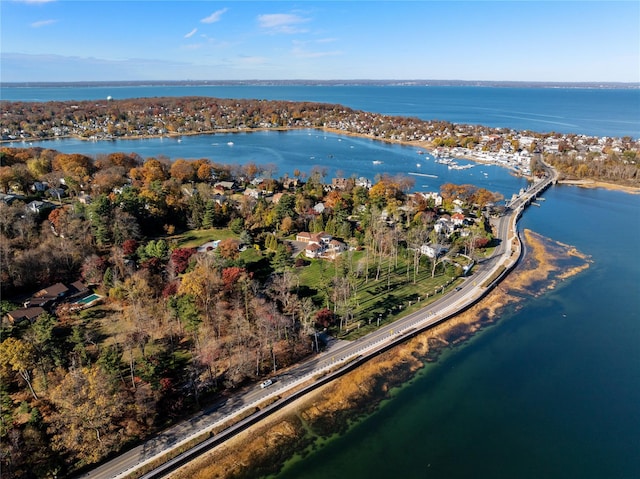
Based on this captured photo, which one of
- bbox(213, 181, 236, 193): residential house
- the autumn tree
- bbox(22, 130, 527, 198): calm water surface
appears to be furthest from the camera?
bbox(22, 130, 527, 198): calm water surface

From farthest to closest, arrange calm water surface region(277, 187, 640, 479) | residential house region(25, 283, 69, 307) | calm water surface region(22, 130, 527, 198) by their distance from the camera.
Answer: calm water surface region(22, 130, 527, 198), residential house region(25, 283, 69, 307), calm water surface region(277, 187, 640, 479)

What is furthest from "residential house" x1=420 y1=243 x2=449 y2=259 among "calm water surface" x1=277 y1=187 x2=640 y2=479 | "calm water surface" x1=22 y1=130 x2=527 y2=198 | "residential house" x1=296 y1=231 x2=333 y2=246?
"calm water surface" x1=22 y1=130 x2=527 y2=198

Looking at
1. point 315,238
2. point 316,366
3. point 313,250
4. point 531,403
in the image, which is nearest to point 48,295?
point 316,366

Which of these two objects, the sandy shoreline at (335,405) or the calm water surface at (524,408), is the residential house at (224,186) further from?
the calm water surface at (524,408)

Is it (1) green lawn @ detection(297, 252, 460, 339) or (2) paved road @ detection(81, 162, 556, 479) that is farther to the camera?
(1) green lawn @ detection(297, 252, 460, 339)

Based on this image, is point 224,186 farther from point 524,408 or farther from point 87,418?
point 524,408

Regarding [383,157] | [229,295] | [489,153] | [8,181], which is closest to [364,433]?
[229,295]

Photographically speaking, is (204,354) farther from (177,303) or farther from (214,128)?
(214,128)

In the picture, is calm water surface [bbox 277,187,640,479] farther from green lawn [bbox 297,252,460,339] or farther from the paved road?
green lawn [bbox 297,252,460,339]
